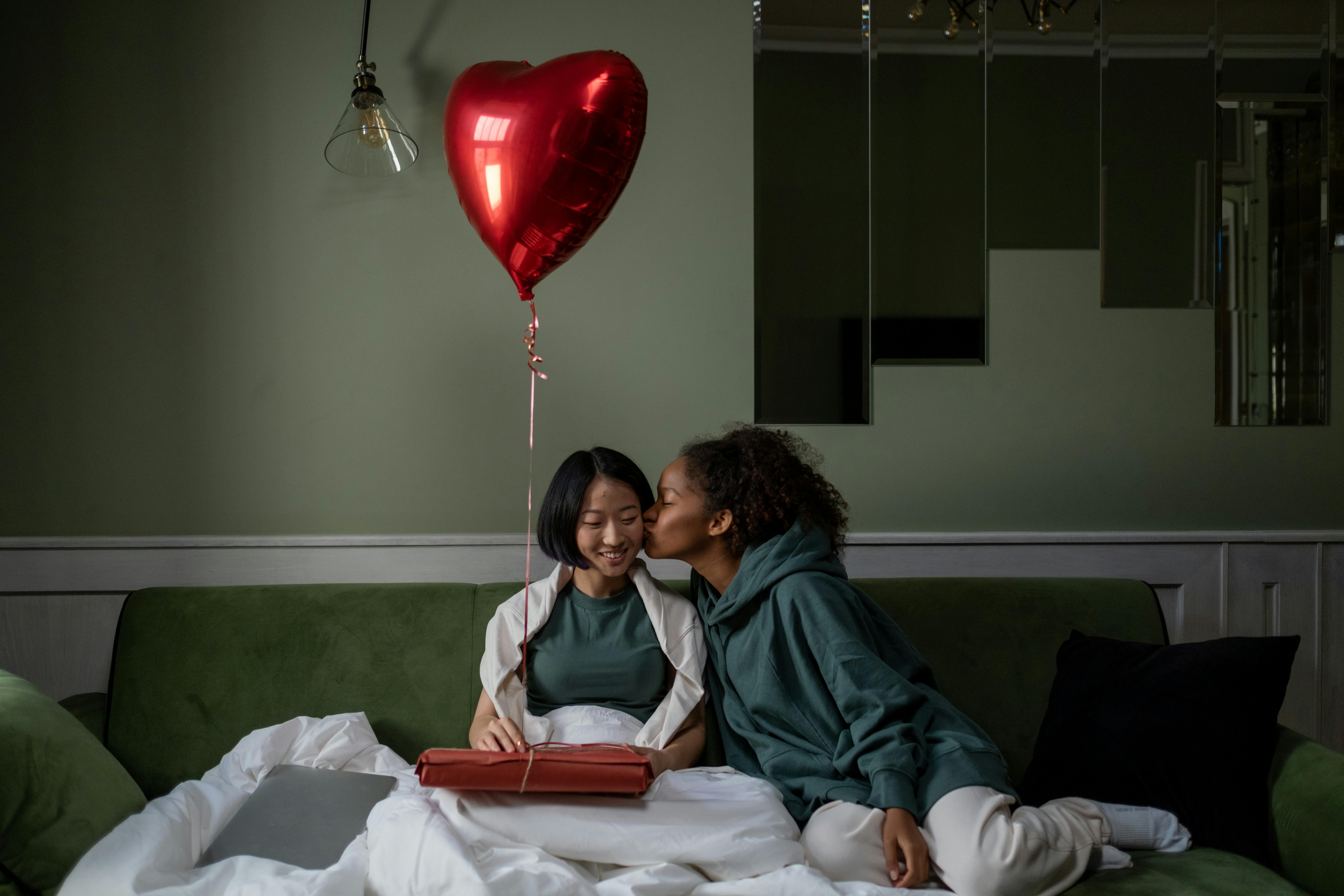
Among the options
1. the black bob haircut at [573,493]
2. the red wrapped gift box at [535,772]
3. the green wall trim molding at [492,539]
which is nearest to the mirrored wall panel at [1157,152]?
the green wall trim molding at [492,539]

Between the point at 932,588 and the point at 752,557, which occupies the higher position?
the point at 752,557

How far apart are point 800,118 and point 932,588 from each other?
116 cm

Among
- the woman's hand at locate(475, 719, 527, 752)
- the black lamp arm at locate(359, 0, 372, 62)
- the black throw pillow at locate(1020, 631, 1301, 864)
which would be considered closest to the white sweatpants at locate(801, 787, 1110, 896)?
the black throw pillow at locate(1020, 631, 1301, 864)

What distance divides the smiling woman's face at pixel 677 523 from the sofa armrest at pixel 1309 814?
1.04 meters

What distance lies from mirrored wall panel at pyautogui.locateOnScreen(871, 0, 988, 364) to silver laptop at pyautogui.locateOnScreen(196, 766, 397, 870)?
147 cm

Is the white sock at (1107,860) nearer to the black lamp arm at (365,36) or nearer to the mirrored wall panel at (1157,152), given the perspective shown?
the mirrored wall panel at (1157,152)

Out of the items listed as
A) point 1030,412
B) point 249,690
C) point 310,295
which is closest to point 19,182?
point 310,295

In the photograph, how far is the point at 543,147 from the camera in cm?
125

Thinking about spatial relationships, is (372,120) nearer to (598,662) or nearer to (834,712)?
(598,662)

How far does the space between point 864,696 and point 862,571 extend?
0.73 m

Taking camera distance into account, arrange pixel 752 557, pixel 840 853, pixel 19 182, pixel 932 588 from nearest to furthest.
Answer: pixel 840 853
pixel 752 557
pixel 932 588
pixel 19 182

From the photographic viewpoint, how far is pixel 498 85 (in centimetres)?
132

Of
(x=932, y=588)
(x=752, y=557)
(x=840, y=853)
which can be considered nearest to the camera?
(x=840, y=853)

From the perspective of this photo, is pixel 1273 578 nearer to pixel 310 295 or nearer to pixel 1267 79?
pixel 1267 79
